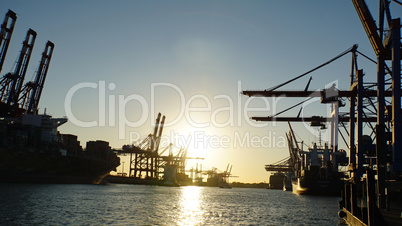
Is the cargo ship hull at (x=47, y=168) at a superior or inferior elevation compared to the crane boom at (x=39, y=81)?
inferior

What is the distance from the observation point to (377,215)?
48.7 ft

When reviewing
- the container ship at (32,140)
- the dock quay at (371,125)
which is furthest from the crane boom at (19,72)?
the dock quay at (371,125)

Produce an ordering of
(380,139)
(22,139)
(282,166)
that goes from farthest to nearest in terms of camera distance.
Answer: (282,166) → (22,139) → (380,139)

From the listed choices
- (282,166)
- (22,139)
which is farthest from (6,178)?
(282,166)

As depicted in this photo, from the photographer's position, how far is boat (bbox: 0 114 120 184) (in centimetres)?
6431

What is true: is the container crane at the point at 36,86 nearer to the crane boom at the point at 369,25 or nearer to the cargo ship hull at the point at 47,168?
the cargo ship hull at the point at 47,168

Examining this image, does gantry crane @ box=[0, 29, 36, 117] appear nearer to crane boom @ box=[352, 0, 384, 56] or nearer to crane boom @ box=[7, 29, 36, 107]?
crane boom @ box=[7, 29, 36, 107]

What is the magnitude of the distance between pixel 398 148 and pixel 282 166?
423ft

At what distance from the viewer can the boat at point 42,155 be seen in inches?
2532

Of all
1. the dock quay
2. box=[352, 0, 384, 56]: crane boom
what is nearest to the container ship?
the dock quay

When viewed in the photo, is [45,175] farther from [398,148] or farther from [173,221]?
[398,148]

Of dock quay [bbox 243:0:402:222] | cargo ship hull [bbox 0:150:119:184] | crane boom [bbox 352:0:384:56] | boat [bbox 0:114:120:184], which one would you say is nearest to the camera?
dock quay [bbox 243:0:402:222]

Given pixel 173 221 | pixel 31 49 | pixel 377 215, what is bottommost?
pixel 173 221

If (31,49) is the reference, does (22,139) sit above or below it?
below
